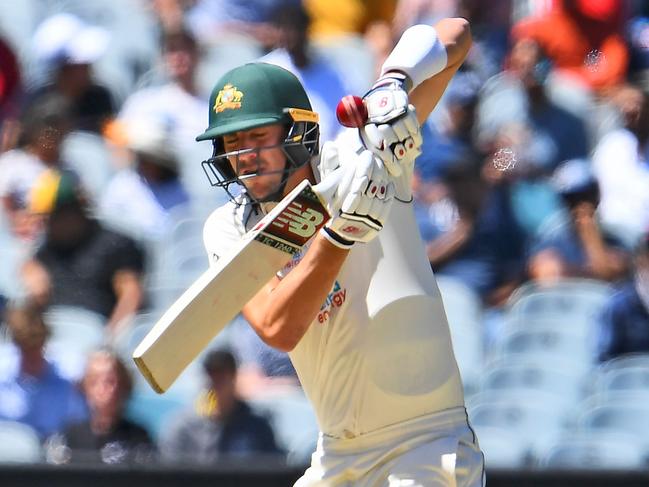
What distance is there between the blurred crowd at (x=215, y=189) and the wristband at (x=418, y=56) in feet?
8.32

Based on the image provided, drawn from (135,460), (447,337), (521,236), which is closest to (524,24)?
(521,236)

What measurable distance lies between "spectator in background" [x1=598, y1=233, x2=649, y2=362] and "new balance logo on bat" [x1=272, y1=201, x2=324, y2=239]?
3047mm

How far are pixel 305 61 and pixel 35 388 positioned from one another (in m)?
1.95

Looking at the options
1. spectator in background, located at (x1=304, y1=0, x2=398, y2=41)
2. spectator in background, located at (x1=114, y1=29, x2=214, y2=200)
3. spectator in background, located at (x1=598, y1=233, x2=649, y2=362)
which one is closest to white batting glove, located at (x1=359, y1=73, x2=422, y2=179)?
spectator in background, located at (x1=598, y1=233, x2=649, y2=362)

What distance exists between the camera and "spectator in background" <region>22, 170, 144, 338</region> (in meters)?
5.74

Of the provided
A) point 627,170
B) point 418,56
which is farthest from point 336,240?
point 627,170

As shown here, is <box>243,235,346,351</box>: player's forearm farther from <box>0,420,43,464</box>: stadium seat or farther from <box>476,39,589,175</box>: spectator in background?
<box>476,39,589,175</box>: spectator in background

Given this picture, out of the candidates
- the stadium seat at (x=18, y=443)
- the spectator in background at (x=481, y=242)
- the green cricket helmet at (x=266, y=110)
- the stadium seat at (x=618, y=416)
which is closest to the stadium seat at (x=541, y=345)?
the spectator in background at (x=481, y=242)

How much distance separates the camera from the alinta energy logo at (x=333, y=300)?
9.15 ft

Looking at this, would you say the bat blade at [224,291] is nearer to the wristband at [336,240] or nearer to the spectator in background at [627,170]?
the wristband at [336,240]

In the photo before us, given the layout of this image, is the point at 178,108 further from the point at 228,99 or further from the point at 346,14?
the point at 228,99

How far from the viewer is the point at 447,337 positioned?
2.86m

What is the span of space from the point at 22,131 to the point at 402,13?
192 cm

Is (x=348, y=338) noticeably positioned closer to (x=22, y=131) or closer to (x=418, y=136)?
(x=418, y=136)
